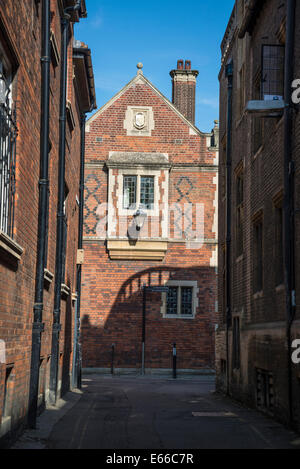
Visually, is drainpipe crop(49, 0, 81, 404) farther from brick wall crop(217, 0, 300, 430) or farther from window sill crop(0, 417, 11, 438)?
window sill crop(0, 417, 11, 438)

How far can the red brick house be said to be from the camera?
92.7 ft

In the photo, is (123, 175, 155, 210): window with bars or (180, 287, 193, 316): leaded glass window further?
(180, 287, 193, 316): leaded glass window

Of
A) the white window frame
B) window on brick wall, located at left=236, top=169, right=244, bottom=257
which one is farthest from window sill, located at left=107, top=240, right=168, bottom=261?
window on brick wall, located at left=236, top=169, right=244, bottom=257

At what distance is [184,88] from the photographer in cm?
3453

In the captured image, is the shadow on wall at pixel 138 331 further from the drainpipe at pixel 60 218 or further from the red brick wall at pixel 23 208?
the red brick wall at pixel 23 208

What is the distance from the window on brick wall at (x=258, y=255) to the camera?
47.0 ft

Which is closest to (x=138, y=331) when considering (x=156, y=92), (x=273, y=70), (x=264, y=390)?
(x=156, y=92)

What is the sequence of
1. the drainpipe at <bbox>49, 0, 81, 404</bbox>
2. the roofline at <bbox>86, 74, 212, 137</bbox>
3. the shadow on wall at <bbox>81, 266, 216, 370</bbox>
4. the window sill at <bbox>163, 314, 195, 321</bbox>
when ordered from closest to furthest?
the drainpipe at <bbox>49, 0, 81, 404</bbox> < the shadow on wall at <bbox>81, 266, 216, 370</bbox> < the window sill at <bbox>163, 314, 195, 321</bbox> < the roofline at <bbox>86, 74, 212, 137</bbox>

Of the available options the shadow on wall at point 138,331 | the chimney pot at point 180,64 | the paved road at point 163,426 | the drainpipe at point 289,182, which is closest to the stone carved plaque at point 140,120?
the chimney pot at point 180,64

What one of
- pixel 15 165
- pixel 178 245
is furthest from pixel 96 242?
pixel 15 165

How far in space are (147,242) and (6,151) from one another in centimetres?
2010

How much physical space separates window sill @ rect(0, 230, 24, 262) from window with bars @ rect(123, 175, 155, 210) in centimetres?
1994

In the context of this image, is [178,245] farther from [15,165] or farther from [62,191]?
[15,165]

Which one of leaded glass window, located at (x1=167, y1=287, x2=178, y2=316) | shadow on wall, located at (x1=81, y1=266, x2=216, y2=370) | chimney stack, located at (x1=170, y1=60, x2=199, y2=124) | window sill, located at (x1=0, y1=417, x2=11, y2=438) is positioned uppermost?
chimney stack, located at (x1=170, y1=60, x2=199, y2=124)
